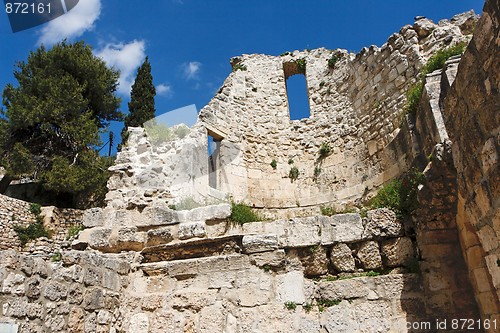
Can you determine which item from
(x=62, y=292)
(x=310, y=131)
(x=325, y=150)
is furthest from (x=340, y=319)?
(x=310, y=131)

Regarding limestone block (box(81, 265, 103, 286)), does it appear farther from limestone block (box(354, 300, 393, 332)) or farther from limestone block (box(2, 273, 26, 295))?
limestone block (box(354, 300, 393, 332))

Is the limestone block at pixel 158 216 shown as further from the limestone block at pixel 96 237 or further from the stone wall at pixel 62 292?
the stone wall at pixel 62 292

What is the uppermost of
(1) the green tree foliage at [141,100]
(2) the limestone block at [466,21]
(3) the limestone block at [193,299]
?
(1) the green tree foliage at [141,100]

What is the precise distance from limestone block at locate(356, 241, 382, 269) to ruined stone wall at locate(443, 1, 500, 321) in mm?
1038

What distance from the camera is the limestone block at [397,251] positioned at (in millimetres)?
5105

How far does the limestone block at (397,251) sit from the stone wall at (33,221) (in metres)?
13.0

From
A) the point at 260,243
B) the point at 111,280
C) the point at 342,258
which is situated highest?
the point at 260,243

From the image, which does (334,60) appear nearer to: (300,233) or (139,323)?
(300,233)

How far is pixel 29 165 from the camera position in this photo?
16.7 meters

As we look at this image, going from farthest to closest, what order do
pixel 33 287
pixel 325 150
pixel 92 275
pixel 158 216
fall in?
pixel 325 150 → pixel 158 216 → pixel 92 275 → pixel 33 287

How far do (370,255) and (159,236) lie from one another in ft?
9.88

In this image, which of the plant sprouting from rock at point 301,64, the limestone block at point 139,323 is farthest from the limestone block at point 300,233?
the plant sprouting from rock at point 301,64

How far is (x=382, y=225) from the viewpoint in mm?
5258

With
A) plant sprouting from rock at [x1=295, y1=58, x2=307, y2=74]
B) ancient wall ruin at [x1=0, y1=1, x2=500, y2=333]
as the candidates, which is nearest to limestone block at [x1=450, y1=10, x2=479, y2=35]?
ancient wall ruin at [x1=0, y1=1, x2=500, y2=333]
